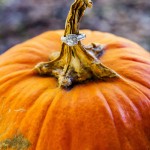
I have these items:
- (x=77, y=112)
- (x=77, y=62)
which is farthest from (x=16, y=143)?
(x=77, y=62)

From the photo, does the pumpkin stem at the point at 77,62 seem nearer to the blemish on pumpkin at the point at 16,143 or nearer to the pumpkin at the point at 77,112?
the pumpkin at the point at 77,112

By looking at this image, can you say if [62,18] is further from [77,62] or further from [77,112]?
[77,112]

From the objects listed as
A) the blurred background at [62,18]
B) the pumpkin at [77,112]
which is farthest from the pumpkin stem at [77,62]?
the blurred background at [62,18]

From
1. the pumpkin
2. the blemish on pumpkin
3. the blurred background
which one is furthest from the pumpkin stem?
the blurred background

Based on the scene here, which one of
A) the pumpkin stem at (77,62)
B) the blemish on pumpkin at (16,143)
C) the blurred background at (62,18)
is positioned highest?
the blurred background at (62,18)

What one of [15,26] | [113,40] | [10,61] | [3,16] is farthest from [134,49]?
[3,16]

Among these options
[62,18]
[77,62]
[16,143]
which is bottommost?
[16,143]

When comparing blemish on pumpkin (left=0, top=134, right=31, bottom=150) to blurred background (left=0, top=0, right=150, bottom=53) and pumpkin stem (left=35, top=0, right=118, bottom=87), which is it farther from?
blurred background (left=0, top=0, right=150, bottom=53)
